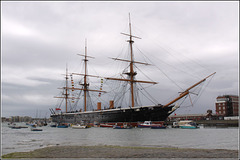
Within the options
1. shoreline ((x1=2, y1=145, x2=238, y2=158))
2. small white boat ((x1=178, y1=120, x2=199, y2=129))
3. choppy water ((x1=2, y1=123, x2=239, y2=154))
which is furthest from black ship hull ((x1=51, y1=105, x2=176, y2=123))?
shoreline ((x1=2, y1=145, x2=238, y2=158))

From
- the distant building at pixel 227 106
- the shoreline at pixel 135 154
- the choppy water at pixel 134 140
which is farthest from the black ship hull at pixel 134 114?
the distant building at pixel 227 106

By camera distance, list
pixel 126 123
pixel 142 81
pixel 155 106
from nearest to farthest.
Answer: pixel 155 106 → pixel 126 123 → pixel 142 81

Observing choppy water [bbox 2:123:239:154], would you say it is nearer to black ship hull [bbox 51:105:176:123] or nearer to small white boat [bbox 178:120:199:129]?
black ship hull [bbox 51:105:176:123]

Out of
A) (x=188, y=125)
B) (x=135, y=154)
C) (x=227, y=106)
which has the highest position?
(x=135, y=154)

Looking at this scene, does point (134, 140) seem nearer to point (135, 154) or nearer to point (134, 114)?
point (135, 154)

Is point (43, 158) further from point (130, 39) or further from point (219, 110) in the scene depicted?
point (219, 110)

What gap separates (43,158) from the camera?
1518cm

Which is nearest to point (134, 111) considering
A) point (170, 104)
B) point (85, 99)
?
point (170, 104)

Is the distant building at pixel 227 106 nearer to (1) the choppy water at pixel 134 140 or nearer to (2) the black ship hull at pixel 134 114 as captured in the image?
(2) the black ship hull at pixel 134 114

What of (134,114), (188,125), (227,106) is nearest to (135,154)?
(134,114)

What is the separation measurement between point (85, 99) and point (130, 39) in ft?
115

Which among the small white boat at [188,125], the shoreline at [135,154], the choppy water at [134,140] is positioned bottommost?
the small white boat at [188,125]

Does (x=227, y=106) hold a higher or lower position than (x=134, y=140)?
higher

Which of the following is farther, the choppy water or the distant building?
the distant building
